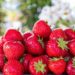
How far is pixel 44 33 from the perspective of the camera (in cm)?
124

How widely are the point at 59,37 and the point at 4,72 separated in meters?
0.28

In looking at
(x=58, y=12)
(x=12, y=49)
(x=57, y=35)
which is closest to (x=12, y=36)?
(x=12, y=49)

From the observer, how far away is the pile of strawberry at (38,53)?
1123 millimetres

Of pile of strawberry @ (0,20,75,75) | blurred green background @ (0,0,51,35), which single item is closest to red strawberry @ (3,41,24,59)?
pile of strawberry @ (0,20,75,75)

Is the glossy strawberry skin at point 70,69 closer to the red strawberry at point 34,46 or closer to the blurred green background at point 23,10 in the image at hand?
the red strawberry at point 34,46

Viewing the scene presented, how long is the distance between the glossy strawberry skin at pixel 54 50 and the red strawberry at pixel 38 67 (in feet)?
0.19

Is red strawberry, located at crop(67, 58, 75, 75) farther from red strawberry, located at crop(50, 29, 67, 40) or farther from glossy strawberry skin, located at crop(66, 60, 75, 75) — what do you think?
red strawberry, located at crop(50, 29, 67, 40)

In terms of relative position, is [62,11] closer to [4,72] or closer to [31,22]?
[31,22]

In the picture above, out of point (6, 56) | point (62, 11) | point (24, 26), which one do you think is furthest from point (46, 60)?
point (24, 26)

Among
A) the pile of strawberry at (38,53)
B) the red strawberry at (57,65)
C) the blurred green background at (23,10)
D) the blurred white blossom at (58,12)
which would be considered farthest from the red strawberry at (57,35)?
the blurred green background at (23,10)

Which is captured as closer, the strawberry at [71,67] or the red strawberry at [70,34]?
the strawberry at [71,67]

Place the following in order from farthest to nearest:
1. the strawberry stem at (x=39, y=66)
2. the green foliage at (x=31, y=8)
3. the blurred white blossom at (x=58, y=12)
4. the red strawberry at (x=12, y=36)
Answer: the green foliage at (x=31, y=8)
the blurred white blossom at (x=58, y=12)
the red strawberry at (x=12, y=36)
the strawberry stem at (x=39, y=66)

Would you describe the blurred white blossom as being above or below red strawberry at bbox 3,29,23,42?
below

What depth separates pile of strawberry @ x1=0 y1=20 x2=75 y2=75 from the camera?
3.68 ft
